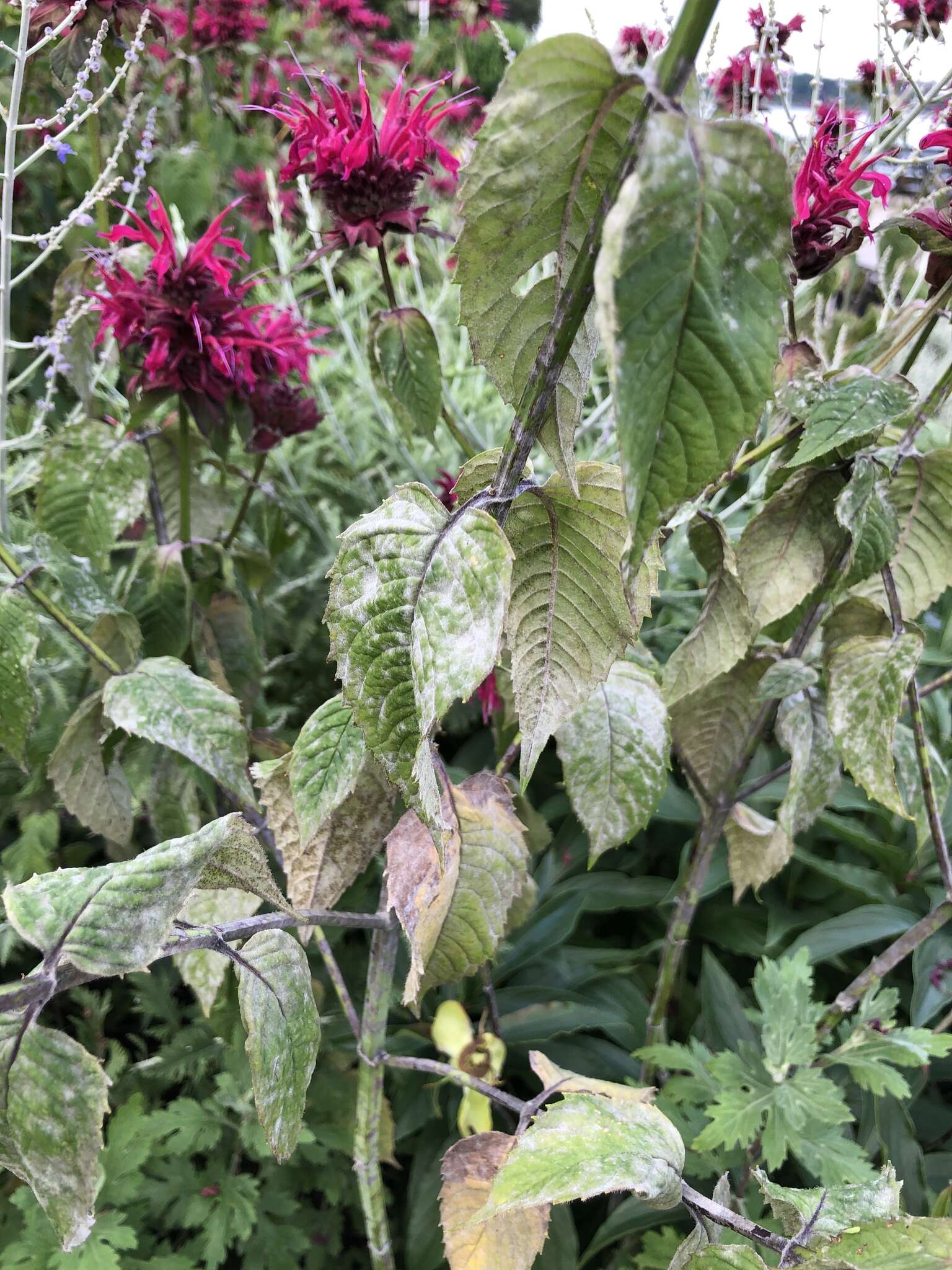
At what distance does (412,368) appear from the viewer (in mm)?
538

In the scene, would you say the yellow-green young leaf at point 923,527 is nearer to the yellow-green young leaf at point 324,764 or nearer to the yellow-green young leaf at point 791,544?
the yellow-green young leaf at point 791,544

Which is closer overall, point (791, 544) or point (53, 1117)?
point (53, 1117)

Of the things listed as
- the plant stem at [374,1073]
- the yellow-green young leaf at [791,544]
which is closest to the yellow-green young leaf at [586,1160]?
the plant stem at [374,1073]

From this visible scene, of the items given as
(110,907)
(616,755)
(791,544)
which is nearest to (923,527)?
(791,544)

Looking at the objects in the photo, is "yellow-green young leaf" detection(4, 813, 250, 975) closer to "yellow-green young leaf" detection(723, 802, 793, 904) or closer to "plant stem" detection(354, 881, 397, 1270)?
"plant stem" detection(354, 881, 397, 1270)

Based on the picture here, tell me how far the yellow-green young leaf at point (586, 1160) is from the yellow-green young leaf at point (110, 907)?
0.45 feet

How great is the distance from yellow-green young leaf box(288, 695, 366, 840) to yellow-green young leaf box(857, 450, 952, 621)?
0.32 meters

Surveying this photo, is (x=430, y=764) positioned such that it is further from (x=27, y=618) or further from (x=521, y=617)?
(x=27, y=618)

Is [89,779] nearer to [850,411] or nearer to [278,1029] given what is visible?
[278,1029]

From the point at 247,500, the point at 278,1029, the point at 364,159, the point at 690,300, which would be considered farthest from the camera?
the point at 247,500

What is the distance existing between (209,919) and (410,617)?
31 cm

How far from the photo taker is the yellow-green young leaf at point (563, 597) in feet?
1.00

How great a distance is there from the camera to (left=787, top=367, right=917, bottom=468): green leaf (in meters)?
0.38

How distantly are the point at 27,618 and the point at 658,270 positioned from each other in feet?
1.32
